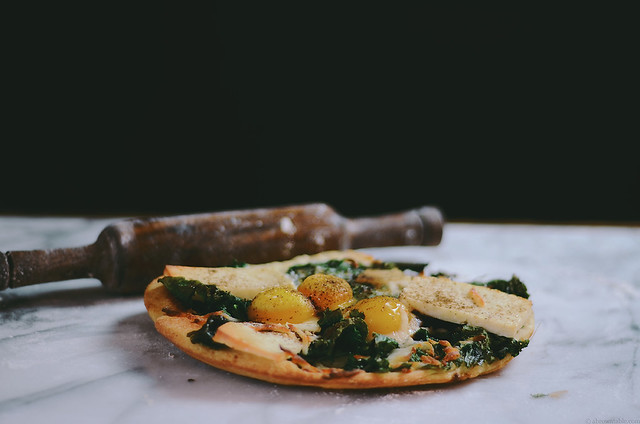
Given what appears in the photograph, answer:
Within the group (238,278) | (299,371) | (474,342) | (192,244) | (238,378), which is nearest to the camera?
(299,371)

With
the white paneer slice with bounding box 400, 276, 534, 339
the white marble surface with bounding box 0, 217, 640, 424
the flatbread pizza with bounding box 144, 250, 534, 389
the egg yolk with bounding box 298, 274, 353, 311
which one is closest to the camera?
the white marble surface with bounding box 0, 217, 640, 424

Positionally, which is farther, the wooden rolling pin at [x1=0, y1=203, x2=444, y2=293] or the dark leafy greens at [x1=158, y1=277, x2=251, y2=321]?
the wooden rolling pin at [x1=0, y1=203, x2=444, y2=293]

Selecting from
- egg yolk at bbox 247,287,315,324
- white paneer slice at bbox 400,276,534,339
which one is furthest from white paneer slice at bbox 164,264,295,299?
white paneer slice at bbox 400,276,534,339

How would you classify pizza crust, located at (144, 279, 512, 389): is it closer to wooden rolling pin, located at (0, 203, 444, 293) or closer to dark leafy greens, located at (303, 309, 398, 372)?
dark leafy greens, located at (303, 309, 398, 372)

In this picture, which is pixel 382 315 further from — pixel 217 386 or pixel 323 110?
pixel 323 110

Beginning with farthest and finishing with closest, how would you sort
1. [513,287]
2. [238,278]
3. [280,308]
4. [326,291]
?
[513,287], [238,278], [326,291], [280,308]

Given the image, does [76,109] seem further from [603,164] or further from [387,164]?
[603,164]

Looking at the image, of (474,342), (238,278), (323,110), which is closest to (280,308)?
(238,278)
